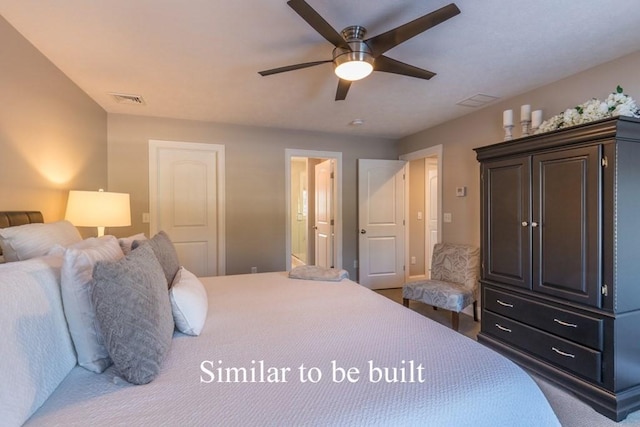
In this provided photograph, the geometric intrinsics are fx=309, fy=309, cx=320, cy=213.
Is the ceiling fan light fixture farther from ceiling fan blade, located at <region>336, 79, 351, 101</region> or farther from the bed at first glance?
the bed

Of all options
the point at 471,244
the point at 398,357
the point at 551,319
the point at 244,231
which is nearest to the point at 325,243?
the point at 244,231

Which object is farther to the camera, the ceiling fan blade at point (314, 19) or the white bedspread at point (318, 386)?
the ceiling fan blade at point (314, 19)

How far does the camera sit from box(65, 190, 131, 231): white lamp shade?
2.29 m

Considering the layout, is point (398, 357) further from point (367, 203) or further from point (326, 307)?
point (367, 203)

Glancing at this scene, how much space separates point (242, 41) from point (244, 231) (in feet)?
8.19

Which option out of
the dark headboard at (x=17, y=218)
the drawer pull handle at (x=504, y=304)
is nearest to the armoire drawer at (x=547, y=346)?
the drawer pull handle at (x=504, y=304)

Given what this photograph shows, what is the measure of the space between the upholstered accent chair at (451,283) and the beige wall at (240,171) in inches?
74.3

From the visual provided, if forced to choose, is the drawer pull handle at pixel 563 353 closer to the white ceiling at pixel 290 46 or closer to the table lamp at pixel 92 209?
the white ceiling at pixel 290 46

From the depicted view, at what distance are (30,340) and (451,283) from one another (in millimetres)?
3310

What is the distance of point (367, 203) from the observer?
4.54 metres

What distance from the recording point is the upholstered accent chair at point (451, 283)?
294cm

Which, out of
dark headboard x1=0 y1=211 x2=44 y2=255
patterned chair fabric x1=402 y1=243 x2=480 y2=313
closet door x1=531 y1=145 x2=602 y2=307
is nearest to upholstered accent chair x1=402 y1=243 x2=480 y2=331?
patterned chair fabric x1=402 y1=243 x2=480 y2=313

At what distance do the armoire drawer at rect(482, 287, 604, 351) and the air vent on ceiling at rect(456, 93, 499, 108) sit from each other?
181 cm

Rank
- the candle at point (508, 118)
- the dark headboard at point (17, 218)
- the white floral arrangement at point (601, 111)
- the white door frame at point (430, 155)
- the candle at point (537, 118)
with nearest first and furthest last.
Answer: the dark headboard at point (17, 218), the white floral arrangement at point (601, 111), the candle at point (537, 118), the candle at point (508, 118), the white door frame at point (430, 155)
